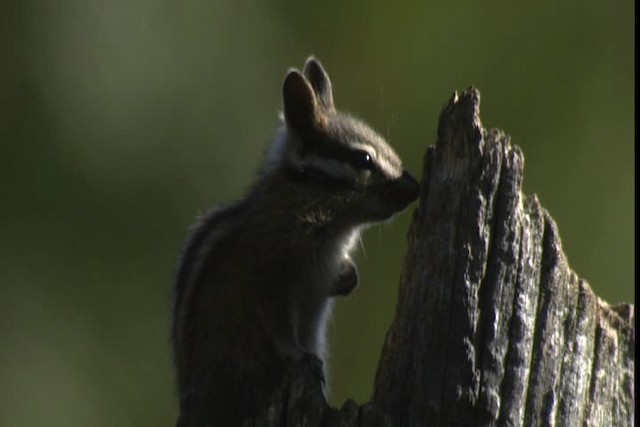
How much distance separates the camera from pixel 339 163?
21.9 ft

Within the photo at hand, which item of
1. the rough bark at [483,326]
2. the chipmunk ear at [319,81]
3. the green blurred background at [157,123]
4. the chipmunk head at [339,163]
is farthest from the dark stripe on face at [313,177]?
the green blurred background at [157,123]

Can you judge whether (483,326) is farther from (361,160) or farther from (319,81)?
(319,81)

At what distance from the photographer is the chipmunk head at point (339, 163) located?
Result: 659 cm

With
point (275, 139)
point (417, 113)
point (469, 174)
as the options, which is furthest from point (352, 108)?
point (469, 174)

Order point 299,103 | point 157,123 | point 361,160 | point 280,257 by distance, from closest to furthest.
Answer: point 280,257 → point 361,160 → point 299,103 → point 157,123

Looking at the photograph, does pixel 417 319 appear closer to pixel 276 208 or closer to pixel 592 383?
pixel 592 383

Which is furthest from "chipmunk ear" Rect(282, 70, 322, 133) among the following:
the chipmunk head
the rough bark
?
the rough bark

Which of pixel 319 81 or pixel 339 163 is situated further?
pixel 319 81

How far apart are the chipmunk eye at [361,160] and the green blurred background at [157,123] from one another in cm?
402

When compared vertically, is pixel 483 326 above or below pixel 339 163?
below

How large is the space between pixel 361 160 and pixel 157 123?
209 inches

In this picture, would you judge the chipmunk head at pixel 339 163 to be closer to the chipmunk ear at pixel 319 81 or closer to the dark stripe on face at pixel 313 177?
the dark stripe on face at pixel 313 177

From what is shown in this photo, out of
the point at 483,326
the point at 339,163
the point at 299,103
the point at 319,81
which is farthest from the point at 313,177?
the point at 483,326

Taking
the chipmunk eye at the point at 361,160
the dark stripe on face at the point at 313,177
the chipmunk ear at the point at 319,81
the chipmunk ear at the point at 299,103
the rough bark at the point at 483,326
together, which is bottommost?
the rough bark at the point at 483,326
